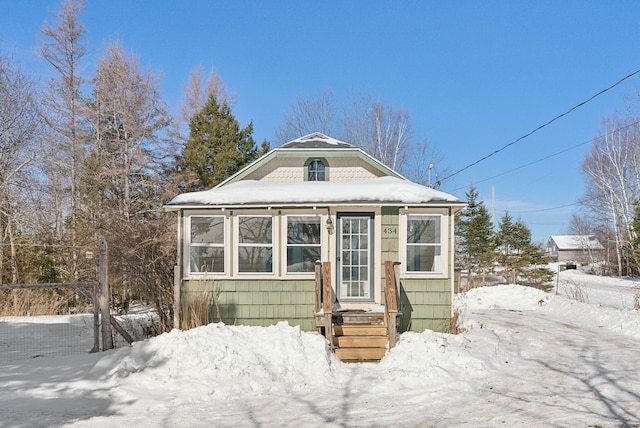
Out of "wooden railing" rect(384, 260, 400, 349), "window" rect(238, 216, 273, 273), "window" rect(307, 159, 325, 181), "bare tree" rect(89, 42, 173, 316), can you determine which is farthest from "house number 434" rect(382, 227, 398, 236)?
"bare tree" rect(89, 42, 173, 316)

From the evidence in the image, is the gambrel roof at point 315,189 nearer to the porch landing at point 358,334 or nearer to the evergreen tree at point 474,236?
the porch landing at point 358,334

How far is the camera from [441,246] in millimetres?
9070

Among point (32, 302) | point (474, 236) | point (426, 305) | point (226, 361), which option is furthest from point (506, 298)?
point (32, 302)

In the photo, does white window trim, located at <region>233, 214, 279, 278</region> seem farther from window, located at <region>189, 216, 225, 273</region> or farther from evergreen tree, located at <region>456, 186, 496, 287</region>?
evergreen tree, located at <region>456, 186, 496, 287</region>

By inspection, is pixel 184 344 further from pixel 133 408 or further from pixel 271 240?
pixel 271 240

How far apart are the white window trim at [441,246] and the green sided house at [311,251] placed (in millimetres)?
22

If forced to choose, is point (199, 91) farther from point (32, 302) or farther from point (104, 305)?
point (104, 305)

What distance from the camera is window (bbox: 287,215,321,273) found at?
9.20 metres

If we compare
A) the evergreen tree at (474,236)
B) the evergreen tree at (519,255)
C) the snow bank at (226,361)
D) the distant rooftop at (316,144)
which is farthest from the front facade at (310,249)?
the evergreen tree at (474,236)

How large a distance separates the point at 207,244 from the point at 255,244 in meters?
1.06

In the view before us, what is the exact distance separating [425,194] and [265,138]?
1711 cm

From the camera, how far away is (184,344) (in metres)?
6.75

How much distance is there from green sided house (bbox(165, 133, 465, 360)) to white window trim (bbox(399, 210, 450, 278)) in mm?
22

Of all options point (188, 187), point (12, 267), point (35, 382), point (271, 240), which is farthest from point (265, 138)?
point (35, 382)
